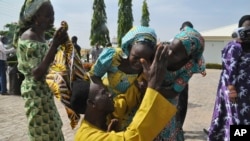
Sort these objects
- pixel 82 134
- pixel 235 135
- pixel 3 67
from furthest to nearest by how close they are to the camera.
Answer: pixel 3 67
pixel 235 135
pixel 82 134

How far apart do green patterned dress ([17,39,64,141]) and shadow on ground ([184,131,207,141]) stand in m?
3.27

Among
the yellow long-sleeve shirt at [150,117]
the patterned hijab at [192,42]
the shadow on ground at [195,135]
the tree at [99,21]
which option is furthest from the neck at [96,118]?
the tree at [99,21]

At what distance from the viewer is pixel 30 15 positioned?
9.67 ft

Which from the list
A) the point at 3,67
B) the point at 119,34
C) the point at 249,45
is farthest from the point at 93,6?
the point at 249,45

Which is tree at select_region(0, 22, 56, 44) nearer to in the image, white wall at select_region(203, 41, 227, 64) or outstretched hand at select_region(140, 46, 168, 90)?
outstretched hand at select_region(140, 46, 168, 90)

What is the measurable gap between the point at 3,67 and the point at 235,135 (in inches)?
339

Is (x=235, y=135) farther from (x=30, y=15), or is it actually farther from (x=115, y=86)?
Answer: (x=30, y=15)

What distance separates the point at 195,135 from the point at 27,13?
3.92m

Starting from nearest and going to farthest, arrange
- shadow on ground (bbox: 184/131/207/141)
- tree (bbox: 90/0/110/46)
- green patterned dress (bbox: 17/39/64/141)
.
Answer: green patterned dress (bbox: 17/39/64/141), shadow on ground (bbox: 184/131/207/141), tree (bbox: 90/0/110/46)

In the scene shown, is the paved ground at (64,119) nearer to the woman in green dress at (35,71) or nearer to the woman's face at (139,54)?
the woman in green dress at (35,71)

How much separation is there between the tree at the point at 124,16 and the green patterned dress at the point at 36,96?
41124mm

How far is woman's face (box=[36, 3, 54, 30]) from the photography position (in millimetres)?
2895

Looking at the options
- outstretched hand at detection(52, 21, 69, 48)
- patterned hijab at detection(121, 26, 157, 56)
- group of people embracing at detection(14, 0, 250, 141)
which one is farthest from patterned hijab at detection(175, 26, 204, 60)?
outstretched hand at detection(52, 21, 69, 48)

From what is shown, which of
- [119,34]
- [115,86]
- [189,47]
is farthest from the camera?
[119,34]
